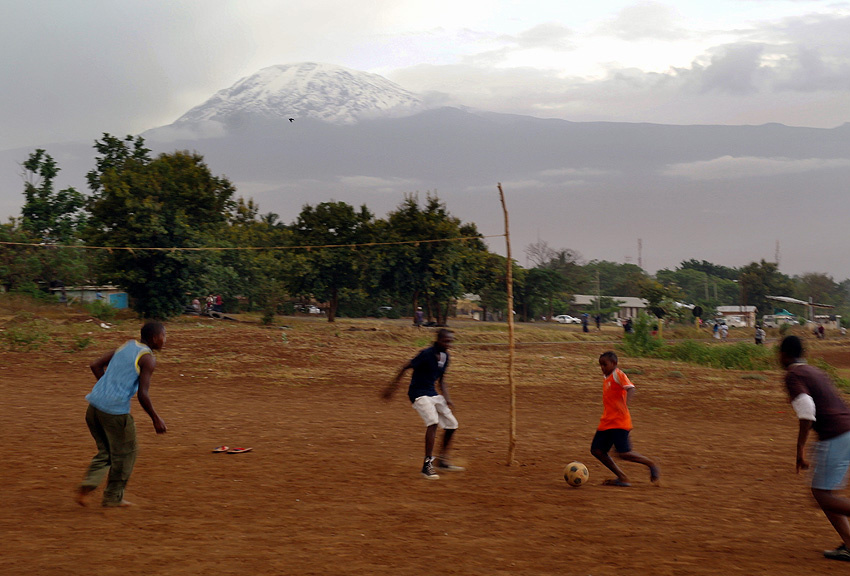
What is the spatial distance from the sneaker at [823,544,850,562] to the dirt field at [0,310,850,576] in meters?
0.08

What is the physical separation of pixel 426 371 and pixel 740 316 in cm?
9075

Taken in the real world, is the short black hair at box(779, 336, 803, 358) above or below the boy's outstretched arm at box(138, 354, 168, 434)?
above

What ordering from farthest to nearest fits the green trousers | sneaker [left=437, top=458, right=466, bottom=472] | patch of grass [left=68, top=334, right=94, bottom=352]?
patch of grass [left=68, top=334, right=94, bottom=352] < sneaker [left=437, top=458, right=466, bottom=472] < the green trousers

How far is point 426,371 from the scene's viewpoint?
9320 millimetres

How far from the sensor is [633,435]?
14.0 metres

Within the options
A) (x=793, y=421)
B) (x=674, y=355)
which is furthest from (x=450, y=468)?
(x=674, y=355)

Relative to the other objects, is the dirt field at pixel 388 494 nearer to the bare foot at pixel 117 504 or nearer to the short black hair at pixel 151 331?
the bare foot at pixel 117 504

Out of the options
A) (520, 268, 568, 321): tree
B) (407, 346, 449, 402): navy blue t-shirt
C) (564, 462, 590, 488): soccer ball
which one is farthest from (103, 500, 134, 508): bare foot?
(520, 268, 568, 321): tree

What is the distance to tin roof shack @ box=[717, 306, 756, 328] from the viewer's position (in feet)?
275

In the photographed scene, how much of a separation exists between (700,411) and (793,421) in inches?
84.9

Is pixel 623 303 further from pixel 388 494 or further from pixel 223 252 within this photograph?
pixel 388 494

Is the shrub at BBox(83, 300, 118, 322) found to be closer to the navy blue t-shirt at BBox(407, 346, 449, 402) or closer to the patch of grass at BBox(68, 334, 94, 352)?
the patch of grass at BBox(68, 334, 94, 352)

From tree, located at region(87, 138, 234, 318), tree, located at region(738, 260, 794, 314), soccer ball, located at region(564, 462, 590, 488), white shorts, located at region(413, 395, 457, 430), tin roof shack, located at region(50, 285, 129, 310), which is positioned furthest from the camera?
tree, located at region(738, 260, 794, 314)

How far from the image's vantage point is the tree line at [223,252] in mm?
38531
